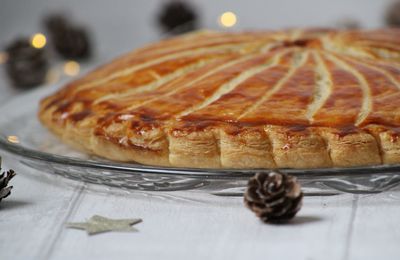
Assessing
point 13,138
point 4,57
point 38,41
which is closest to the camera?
point 13,138

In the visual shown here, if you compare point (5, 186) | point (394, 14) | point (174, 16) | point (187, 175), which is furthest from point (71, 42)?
point (187, 175)

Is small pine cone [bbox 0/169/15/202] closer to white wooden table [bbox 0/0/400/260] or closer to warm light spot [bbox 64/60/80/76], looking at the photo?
white wooden table [bbox 0/0/400/260]

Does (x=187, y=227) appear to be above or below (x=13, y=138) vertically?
below

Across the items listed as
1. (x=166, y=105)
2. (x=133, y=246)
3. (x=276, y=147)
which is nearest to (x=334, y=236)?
(x=276, y=147)

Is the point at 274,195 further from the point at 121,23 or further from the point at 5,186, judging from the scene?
the point at 121,23

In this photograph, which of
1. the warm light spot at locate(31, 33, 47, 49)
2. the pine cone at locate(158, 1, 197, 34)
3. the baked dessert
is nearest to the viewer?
the baked dessert

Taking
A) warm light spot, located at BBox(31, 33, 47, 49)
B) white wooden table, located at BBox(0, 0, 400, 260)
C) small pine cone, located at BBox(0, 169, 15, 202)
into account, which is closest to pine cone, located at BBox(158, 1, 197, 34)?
warm light spot, located at BBox(31, 33, 47, 49)
